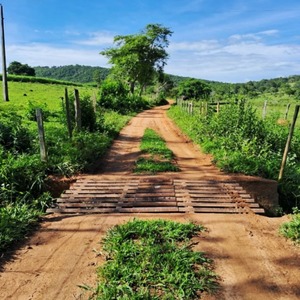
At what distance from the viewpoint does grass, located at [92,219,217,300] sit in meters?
2.80

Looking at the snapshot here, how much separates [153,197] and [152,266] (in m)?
2.37

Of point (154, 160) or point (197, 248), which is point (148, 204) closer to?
point (197, 248)

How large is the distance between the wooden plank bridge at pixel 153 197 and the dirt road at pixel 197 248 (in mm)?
276

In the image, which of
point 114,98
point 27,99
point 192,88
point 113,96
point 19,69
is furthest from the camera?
point 19,69

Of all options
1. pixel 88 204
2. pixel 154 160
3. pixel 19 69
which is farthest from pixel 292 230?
pixel 19 69

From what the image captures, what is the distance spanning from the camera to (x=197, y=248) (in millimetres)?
3607

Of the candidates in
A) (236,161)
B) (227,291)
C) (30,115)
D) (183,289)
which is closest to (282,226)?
(227,291)

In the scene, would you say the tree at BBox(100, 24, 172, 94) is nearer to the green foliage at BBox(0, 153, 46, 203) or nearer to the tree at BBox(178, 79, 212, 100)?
the tree at BBox(178, 79, 212, 100)

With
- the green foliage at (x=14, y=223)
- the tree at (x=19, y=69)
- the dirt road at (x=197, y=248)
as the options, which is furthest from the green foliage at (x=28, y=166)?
the tree at (x=19, y=69)

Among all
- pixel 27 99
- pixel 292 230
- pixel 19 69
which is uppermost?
pixel 19 69

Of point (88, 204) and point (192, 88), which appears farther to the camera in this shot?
point (192, 88)

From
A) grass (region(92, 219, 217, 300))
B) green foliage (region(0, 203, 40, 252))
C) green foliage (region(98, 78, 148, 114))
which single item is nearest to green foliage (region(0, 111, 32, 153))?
green foliage (region(0, 203, 40, 252))

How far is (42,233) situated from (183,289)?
215cm

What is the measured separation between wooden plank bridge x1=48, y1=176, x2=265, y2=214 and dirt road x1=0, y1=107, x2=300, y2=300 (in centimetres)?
28
